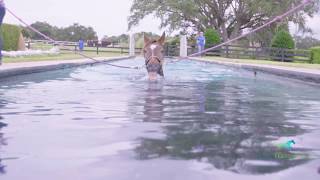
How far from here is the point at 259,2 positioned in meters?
46.3

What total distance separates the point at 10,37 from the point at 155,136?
81.8ft

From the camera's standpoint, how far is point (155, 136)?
5828 mm

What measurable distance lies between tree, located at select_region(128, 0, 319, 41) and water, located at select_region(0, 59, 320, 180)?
38.2 m

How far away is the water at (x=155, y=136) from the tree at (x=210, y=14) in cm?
3825

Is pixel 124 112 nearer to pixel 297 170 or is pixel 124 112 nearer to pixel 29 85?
pixel 297 170

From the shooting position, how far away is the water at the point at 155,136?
14.2 feet

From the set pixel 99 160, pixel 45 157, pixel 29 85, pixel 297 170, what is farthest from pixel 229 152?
pixel 29 85

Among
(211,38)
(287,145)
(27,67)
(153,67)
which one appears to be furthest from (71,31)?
(287,145)

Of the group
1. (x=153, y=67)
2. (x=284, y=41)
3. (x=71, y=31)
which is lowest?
(x=153, y=67)

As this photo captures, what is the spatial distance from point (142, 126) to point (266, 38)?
44.5 m

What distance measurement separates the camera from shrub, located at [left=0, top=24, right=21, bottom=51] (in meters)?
28.3

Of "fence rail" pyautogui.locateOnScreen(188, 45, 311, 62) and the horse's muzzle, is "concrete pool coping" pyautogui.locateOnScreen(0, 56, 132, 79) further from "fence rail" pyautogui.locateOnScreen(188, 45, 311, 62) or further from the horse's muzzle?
"fence rail" pyautogui.locateOnScreen(188, 45, 311, 62)

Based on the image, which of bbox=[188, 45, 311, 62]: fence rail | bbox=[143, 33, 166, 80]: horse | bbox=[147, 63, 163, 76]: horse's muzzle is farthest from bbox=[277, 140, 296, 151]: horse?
bbox=[188, 45, 311, 62]: fence rail

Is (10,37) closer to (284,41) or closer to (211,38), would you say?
(211,38)
